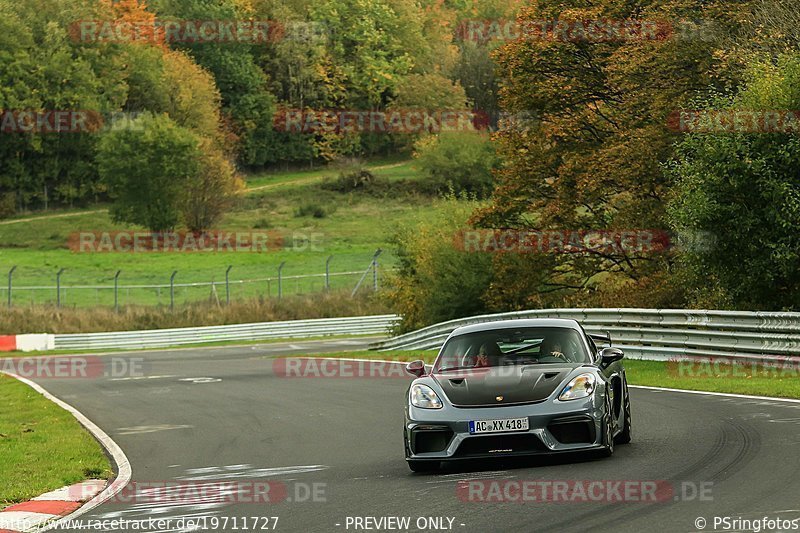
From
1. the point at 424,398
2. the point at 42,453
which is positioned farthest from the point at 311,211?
the point at 424,398

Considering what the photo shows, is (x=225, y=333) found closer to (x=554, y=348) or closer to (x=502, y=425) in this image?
(x=554, y=348)

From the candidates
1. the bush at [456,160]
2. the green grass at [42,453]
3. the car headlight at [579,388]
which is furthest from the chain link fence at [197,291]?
the car headlight at [579,388]

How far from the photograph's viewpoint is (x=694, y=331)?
23172mm

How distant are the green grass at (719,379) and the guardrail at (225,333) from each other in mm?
28575

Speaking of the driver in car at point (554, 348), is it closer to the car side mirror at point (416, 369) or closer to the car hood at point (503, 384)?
the car hood at point (503, 384)

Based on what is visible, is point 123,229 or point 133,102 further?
point 133,102

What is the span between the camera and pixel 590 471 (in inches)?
413

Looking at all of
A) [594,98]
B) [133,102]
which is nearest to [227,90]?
[133,102]

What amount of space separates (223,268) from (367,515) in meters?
71.3

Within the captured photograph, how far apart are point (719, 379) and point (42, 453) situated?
10815mm

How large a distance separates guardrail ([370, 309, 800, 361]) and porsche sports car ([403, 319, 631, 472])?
9668mm

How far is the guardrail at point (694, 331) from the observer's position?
21094 mm

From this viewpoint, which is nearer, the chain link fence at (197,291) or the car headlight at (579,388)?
the car headlight at (579,388)

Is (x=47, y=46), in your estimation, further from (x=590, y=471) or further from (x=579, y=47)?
(x=590, y=471)
